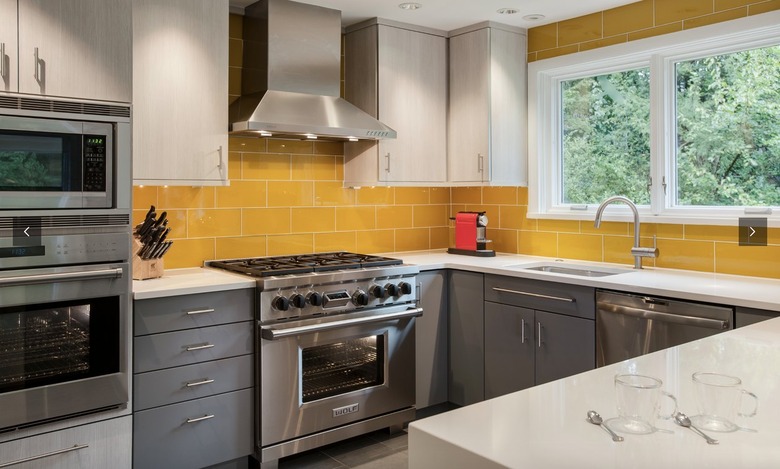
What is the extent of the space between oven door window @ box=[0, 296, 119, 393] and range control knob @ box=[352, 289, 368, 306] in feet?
3.86

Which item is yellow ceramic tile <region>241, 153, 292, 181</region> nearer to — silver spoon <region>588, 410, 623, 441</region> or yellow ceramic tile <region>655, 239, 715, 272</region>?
yellow ceramic tile <region>655, 239, 715, 272</region>

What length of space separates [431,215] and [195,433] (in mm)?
2336

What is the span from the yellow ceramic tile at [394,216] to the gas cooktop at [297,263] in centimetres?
52

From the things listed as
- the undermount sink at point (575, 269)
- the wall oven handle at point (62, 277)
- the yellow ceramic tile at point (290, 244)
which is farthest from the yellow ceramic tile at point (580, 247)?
the wall oven handle at point (62, 277)

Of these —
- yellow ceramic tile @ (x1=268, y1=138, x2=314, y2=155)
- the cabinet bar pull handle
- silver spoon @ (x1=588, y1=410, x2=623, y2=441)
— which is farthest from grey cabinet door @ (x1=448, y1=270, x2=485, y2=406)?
silver spoon @ (x1=588, y1=410, x2=623, y2=441)

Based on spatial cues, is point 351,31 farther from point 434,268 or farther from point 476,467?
point 476,467

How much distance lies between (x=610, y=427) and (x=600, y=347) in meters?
2.08

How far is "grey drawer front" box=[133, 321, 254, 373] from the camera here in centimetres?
277

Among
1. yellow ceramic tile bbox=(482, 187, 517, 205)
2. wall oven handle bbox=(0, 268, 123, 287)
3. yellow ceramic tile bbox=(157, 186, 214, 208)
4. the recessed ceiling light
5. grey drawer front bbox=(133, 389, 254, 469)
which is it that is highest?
the recessed ceiling light

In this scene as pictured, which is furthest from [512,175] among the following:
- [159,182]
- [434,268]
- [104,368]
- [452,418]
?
[452,418]

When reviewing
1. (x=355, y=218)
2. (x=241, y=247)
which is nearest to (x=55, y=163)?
(x=241, y=247)

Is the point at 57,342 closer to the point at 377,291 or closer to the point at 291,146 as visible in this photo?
the point at 377,291

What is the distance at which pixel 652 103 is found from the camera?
3617 millimetres

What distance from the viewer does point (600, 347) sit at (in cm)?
314
